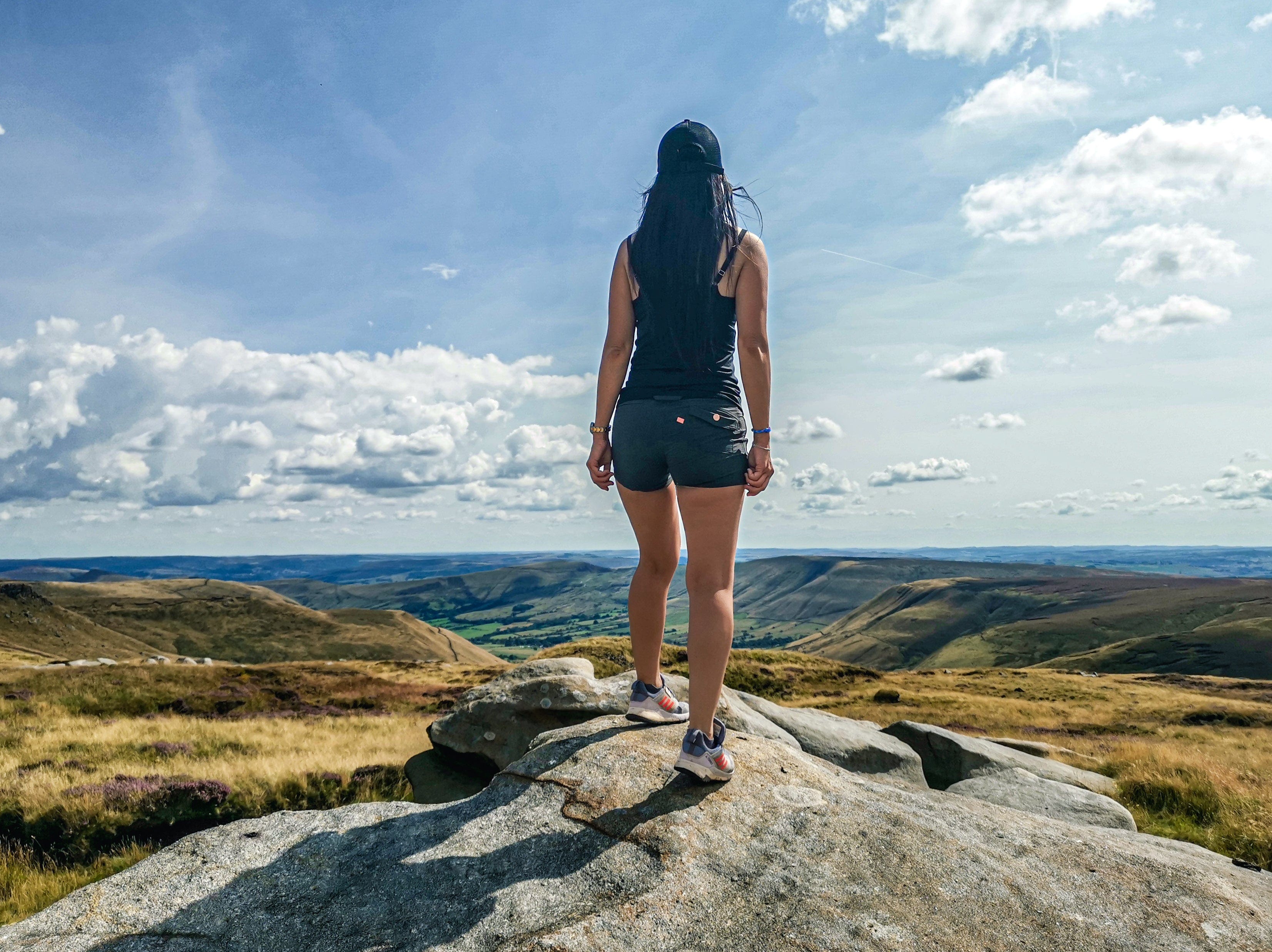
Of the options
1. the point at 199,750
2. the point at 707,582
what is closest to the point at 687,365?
the point at 707,582

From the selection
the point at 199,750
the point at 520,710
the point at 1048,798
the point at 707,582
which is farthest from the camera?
the point at 199,750

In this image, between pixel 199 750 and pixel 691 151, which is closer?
pixel 691 151

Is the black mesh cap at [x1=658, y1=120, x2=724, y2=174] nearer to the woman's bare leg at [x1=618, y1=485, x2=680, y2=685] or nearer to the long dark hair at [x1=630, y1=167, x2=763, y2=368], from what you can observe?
the long dark hair at [x1=630, y1=167, x2=763, y2=368]

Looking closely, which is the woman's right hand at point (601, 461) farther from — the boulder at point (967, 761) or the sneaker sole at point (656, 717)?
the boulder at point (967, 761)

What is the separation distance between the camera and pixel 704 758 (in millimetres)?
4848

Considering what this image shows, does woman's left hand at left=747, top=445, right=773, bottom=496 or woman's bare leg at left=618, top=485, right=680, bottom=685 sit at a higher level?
woman's left hand at left=747, top=445, right=773, bottom=496

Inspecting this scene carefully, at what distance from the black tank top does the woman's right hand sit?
1.38ft

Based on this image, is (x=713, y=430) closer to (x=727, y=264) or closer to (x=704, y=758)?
(x=727, y=264)

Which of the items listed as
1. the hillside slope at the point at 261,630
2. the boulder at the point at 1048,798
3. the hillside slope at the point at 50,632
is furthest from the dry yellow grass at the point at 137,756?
the hillside slope at the point at 261,630

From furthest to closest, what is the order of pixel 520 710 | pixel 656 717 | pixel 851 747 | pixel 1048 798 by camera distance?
pixel 851 747 < pixel 520 710 < pixel 1048 798 < pixel 656 717

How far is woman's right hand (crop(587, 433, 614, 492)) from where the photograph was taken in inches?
213

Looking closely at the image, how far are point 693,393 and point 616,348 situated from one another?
0.85 m

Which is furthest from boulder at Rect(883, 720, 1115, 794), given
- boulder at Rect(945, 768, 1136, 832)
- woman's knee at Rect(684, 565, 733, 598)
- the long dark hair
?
the long dark hair

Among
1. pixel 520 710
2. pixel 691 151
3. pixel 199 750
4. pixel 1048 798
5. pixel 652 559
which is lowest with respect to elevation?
pixel 199 750
